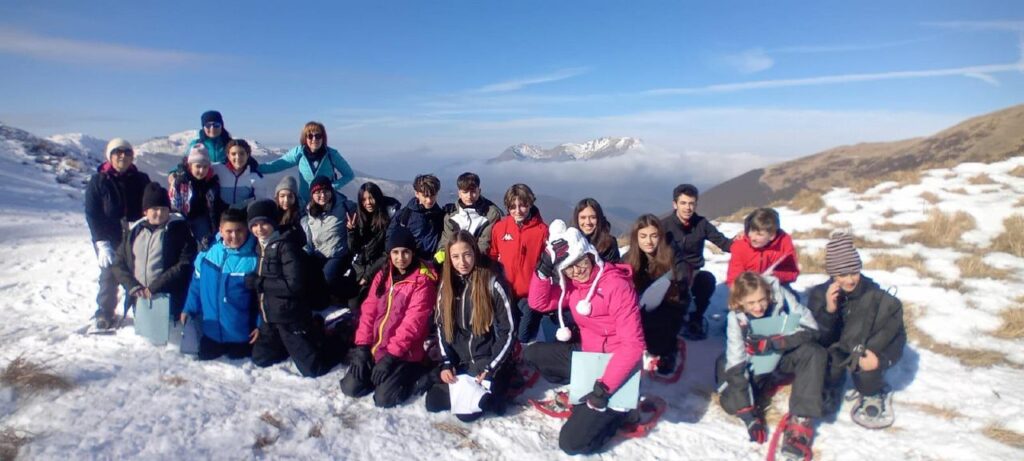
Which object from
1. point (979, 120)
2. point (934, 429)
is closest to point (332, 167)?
point (934, 429)

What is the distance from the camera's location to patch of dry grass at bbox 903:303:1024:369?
5.33 meters

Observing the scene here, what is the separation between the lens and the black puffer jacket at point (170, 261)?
564cm

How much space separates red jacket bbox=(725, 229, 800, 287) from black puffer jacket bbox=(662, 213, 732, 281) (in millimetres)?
353

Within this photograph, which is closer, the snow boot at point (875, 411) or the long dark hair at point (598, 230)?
the snow boot at point (875, 411)

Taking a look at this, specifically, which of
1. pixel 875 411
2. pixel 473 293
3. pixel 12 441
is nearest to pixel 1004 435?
pixel 875 411

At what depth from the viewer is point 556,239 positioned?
16.0ft

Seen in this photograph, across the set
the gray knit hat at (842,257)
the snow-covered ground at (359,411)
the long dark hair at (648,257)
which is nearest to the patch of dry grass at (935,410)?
the snow-covered ground at (359,411)

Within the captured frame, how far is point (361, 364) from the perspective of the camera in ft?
16.3

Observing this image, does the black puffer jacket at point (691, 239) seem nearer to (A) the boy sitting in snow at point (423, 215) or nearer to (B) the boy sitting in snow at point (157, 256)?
(A) the boy sitting in snow at point (423, 215)

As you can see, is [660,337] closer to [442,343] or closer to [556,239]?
[556,239]

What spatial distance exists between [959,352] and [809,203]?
7.84m

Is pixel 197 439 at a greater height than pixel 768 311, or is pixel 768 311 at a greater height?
pixel 768 311

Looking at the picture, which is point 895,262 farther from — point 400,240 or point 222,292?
point 222,292

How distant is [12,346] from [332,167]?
158 inches
